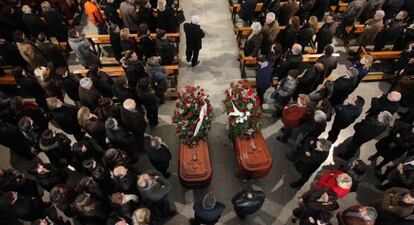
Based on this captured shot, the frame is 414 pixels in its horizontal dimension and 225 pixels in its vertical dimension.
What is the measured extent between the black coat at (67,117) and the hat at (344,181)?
508 cm

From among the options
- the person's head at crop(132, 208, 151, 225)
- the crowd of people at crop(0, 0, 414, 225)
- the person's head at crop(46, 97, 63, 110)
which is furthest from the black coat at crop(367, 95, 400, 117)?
the person's head at crop(46, 97, 63, 110)

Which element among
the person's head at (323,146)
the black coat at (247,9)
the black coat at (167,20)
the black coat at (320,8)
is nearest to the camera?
the person's head at (323,146)

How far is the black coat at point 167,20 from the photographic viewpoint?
809cm

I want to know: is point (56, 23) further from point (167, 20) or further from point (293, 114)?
point (293, 114)

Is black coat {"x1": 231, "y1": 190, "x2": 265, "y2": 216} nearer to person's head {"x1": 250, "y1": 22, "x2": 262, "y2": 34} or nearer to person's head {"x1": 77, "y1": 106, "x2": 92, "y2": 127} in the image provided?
person's head {"x1": 77, "y1": 106, "x2": 92, "y2": 127}

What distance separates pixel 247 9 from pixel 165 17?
2420 mm

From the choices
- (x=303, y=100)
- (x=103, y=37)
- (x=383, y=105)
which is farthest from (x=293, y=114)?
(x=103, y=37)

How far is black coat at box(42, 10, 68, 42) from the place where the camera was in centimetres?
798

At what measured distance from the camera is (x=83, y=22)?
33.2ft

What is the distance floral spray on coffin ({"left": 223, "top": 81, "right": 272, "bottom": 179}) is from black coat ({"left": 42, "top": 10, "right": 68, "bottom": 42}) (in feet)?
16.9

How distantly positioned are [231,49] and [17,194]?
6.62 metres

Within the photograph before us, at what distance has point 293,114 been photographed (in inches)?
249

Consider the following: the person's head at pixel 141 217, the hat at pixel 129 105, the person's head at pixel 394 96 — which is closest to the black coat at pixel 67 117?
the hat at pixel 129 105

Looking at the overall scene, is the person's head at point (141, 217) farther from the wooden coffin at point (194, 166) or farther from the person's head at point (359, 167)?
the person's head at point (359, 167)
